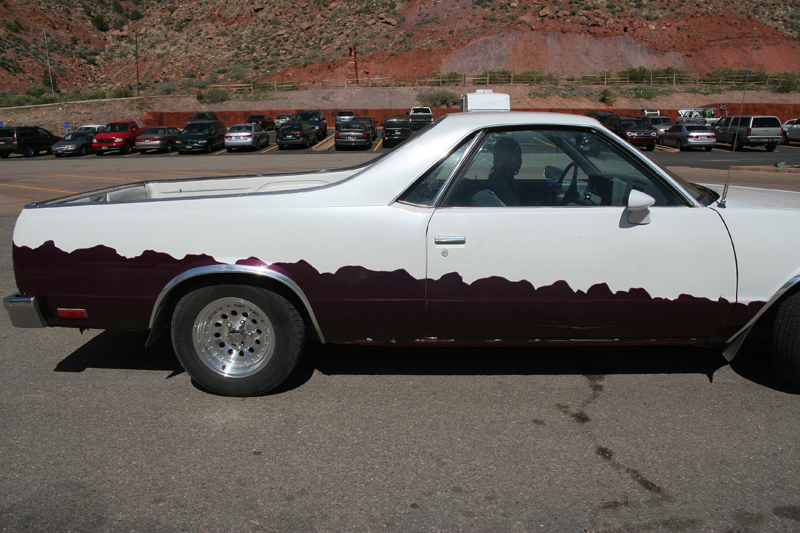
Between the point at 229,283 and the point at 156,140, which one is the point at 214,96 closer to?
the point at 156,140

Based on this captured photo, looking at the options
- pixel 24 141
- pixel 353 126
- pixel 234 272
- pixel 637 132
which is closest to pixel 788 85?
pixel 637 132

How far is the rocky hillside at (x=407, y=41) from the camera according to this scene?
2667 inches

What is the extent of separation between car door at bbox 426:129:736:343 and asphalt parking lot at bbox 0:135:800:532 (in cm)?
50

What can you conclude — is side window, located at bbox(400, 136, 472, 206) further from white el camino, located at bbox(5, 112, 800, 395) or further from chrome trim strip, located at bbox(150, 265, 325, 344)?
chrome trim strip, located at bbox(150, 265, 325, 344)

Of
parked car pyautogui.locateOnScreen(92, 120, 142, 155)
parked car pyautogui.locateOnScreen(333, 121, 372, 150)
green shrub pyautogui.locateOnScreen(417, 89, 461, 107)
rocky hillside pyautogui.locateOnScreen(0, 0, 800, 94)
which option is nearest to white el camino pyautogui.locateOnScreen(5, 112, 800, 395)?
parked car pyautogui.locateOnScreen(333, 121, 372, 150)

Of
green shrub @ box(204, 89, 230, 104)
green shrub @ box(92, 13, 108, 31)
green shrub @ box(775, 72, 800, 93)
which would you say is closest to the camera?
green shrub @ box(775, 72, 800, 93)

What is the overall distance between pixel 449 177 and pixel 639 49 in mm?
73878

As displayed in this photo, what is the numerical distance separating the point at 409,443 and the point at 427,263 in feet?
3.24

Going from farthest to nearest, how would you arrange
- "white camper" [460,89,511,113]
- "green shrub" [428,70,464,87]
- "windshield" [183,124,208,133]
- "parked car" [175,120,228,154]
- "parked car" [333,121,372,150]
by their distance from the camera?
1. "green shrub" [428,70,464,87]
2. "windshield" [183,124,208,133]
3. "parked car" [175,120,228,154]
4. "parked car" [333,121,372,150]
5. "white camper" [460,89,511,113]

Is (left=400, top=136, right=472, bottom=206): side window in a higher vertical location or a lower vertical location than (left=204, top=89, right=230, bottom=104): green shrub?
lower

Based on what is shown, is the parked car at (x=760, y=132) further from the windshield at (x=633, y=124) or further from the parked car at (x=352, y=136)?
the parked car at (x=352, y=136)

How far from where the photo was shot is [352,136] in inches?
1161

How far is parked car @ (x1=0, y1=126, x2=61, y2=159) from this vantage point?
29.7 metres

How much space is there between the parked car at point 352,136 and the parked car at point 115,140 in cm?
1092
